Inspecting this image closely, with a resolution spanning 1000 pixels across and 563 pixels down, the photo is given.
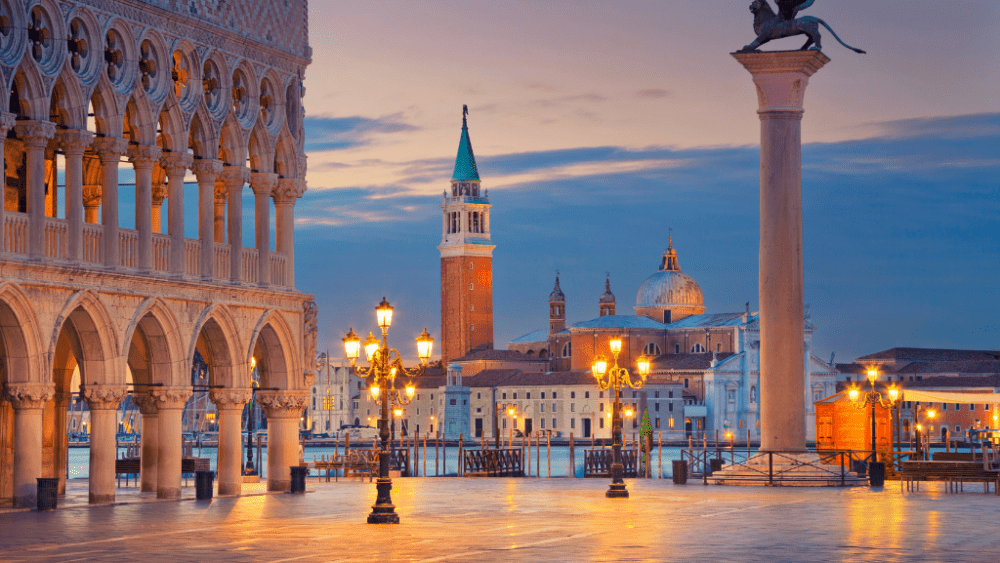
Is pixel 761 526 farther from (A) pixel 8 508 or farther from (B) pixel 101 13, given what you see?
(B) pixel 101 13

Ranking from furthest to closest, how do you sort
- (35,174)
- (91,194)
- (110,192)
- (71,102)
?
(91,194), (110,192), (71,102), (35,174)

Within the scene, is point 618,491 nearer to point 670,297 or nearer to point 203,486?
point 203,486

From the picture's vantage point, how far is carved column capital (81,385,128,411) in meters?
27.9

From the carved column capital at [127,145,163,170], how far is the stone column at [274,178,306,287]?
15.8 feet

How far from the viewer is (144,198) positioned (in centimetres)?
2909

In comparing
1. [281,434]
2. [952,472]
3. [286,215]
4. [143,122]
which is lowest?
[952,472]

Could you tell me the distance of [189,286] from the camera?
30.0m

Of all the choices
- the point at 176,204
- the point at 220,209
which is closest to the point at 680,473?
the point at 220,209

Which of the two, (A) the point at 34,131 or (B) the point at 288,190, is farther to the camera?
(B) the point at 288,190

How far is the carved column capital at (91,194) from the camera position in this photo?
32438 mm

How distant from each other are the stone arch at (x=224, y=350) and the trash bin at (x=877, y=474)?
12439 millimetres

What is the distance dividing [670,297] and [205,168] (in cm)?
14206

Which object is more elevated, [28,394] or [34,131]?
[34,131]

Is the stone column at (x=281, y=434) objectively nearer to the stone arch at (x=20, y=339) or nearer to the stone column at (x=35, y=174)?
the stone arch at (x=20, y=339)
